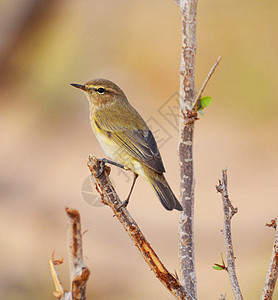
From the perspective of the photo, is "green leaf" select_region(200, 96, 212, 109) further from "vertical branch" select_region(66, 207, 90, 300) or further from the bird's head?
the bird's head

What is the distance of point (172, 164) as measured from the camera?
6.48 meters

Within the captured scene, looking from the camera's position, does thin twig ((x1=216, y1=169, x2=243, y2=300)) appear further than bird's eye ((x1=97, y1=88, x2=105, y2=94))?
No

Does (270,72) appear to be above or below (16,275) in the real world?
above

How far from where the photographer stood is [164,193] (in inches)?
→ 101

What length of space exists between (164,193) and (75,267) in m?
0.96

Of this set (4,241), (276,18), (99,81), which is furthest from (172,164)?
(99,81)

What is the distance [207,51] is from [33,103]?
2.83m

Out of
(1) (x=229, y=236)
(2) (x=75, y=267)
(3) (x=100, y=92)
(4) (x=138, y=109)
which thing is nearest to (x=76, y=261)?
(2) (x=75, y=267)

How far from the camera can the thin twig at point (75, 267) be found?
1.66 metres

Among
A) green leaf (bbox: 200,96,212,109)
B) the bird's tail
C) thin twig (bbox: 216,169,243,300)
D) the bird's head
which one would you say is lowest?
thin twig (bbox: 216,169,243,300)

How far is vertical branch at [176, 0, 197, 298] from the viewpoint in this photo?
77.0 inches

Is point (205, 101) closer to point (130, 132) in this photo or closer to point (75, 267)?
point (75, 267)

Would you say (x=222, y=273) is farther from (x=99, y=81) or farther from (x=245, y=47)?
(x=245, y=47)

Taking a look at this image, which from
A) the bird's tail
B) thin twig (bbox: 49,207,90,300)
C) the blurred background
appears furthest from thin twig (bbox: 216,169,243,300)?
the blurred background
